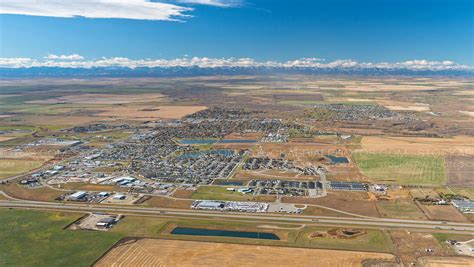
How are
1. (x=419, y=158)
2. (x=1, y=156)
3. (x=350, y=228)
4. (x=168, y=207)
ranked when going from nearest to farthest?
(x=350, y=228) → (x=168, y=207) → (x=419, y=158) → (x=1, y=156)

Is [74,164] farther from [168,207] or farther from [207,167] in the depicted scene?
[168,207]

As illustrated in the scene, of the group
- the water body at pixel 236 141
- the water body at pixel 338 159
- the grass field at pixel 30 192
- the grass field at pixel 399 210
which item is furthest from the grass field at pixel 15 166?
the grass field at pixel 399 210

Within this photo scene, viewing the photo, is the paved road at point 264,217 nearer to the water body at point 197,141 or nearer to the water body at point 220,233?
the water body at point 220,233

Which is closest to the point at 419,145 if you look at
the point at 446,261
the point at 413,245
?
the point at 413,245

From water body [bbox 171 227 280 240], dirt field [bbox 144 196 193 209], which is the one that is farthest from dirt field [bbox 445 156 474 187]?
dirt field [bbox 144 196 193 209]

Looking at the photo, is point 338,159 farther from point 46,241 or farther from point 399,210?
point 46,241

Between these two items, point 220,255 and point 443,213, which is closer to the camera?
point 220,255

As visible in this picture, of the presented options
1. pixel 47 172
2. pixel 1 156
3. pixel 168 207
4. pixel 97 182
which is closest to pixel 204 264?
pixel 168 207
